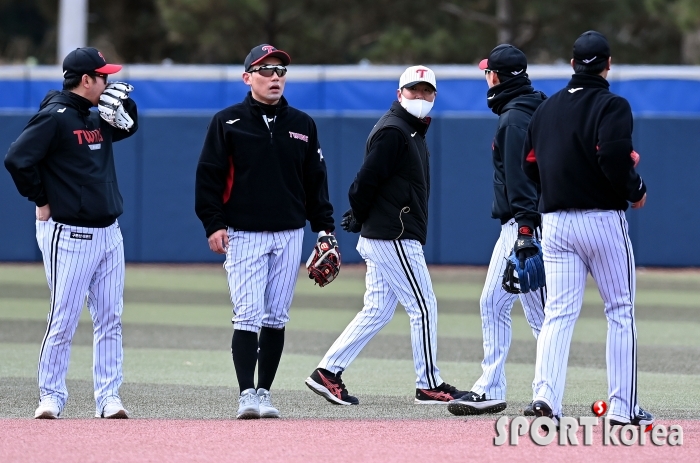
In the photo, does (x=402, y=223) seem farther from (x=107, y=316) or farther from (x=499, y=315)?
(x=107, y=316)

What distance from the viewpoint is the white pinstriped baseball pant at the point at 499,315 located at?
23.0ft

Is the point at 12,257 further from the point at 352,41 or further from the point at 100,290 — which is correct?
the point at 352,41

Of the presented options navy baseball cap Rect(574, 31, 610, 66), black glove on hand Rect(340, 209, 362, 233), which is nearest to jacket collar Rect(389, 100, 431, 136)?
black glove on hand Rect(340, 209, 362, 233)

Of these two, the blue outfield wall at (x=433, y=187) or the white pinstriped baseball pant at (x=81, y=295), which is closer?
the white pinstriped baseball pant at (x=81, y=295)

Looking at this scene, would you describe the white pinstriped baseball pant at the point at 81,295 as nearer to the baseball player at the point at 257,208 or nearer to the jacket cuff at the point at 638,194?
the baseball player at the point at 257,208

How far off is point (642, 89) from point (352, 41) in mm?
13594

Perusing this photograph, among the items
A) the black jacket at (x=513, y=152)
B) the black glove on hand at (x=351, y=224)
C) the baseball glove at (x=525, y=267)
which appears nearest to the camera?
the baseball glove at (x=525, y=267)

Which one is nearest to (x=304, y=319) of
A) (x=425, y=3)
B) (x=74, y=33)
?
(x=74, y=33)

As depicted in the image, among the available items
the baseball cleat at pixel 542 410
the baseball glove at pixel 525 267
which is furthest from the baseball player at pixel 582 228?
the baseball glove at pixel 525 267

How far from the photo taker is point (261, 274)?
264 inches

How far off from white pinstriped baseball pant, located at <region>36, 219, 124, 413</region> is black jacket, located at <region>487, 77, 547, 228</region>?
210 cm

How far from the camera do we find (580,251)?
6.12 meters

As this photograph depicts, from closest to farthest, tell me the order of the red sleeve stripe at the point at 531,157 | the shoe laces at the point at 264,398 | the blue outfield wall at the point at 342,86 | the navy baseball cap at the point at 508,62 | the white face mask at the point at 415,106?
the red sleeve stripe at the point at 531,157 → the shoe laces at the point at 264,398 → the navy baseball cap at the point at 508,62 → the white face mask at the point at 415,106 → the blue outfield wall at the point at 342,86

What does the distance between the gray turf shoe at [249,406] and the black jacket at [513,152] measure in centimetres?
167
